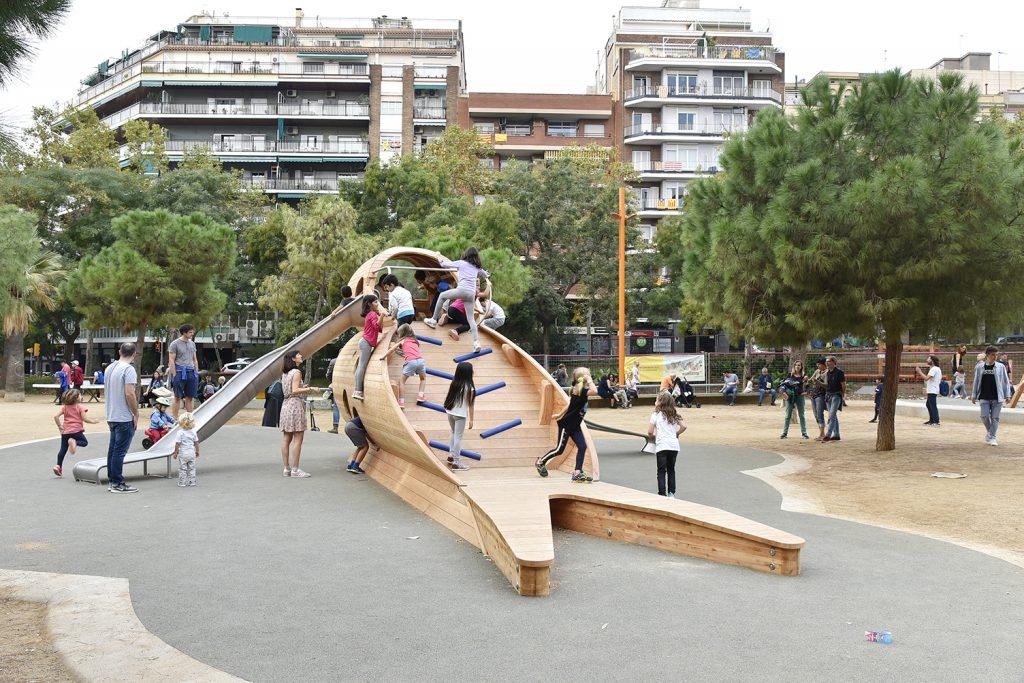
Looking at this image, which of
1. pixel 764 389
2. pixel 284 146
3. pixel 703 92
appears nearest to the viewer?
pixel 764 389

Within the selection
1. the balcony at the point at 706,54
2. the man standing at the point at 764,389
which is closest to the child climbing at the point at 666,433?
the man standing at the point at 764,389

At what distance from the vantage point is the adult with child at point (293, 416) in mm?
13375

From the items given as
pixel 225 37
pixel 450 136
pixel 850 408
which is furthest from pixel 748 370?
pixel 225 37

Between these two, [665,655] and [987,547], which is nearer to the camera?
[665,655]

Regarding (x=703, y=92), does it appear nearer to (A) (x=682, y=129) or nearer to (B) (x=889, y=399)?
(A) (x=682, y=129)

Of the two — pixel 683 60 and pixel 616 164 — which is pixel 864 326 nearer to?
pixel 616 164

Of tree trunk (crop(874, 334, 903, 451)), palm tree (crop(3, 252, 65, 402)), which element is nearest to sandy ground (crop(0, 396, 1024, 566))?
tree trunk (crop(874, 334, 903, 451))

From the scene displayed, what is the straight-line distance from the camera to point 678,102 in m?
61.5

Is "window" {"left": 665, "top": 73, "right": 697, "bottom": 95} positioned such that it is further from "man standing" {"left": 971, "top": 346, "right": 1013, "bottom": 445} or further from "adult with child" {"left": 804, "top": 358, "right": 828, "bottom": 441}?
"man standing" {"left": 971, "top": 346, "right": 1013, "bottom": 445}

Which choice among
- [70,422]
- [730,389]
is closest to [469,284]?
[70,422]

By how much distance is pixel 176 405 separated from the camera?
51.0 ft

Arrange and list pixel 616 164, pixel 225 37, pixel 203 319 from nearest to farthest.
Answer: pixel 203 319
pixel 616 164
pixel 225 37

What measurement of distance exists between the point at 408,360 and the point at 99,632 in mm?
7348

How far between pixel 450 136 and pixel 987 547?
4650 centimetres
